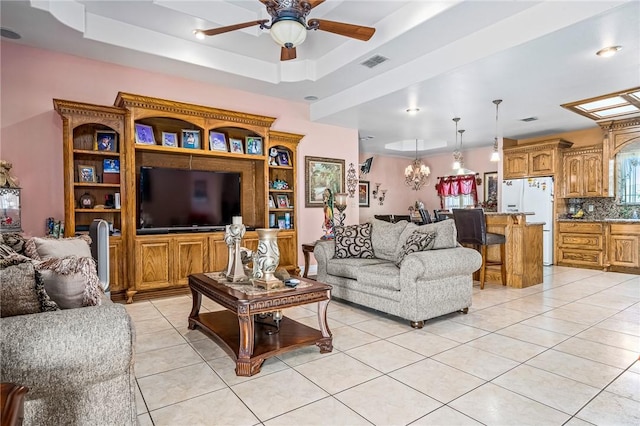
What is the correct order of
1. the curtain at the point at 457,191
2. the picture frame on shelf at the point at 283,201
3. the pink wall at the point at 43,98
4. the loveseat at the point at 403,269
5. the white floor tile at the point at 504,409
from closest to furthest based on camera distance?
the white floor tile at the point at 504,409 → the loveseat at the point at 403,269 → the pink wall at the point at 43,98 → the picture frame on shelf at the point at 283,201 → the curtain at the point at 457,191

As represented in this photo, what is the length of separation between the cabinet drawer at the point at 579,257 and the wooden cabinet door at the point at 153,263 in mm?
6916

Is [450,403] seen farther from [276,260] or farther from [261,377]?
[276,260]

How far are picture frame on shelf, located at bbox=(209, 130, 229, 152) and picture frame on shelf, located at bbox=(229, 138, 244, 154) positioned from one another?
0.27 feet

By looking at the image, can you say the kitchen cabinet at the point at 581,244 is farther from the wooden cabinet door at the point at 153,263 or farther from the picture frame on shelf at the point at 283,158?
the wooden cabinet door at the point at 153,263

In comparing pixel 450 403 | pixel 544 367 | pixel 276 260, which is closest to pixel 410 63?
pixel 276 260

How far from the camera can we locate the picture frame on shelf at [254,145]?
5133 millimetres

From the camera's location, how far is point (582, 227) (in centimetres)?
642

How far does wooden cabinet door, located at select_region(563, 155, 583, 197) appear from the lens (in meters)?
6.67

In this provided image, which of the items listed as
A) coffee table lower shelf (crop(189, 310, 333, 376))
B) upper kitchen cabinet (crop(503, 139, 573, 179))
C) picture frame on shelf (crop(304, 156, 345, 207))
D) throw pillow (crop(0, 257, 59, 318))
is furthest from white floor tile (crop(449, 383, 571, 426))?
upper kitchen cabinet (crop(503, 139, 573, 179))

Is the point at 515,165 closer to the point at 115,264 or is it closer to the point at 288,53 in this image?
the point at 288,53

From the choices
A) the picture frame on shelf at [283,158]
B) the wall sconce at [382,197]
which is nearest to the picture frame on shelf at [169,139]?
the picture frame on shelf at [283,158]

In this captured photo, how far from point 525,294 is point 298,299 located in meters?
3.37

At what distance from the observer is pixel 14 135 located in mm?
3775

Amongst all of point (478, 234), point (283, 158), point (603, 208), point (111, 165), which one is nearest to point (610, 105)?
point (603, 208)
